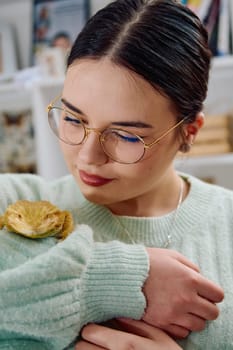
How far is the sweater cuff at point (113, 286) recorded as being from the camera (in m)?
0.73

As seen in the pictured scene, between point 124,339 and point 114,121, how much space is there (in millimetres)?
368

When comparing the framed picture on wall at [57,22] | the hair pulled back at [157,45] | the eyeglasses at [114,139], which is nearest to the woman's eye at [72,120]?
the eyeglasses at [114,139]

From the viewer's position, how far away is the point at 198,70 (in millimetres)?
906

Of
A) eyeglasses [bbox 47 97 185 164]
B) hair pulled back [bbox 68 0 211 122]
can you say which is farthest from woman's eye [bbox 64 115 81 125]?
hair pulled back [bbox 68 0 211 122]

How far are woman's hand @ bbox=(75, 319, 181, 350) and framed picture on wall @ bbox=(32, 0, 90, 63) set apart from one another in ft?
5.69

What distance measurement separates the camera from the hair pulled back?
2.72 feet

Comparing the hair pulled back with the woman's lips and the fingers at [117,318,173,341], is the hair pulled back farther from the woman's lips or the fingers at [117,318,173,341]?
the fingers at [117,318,173,341]

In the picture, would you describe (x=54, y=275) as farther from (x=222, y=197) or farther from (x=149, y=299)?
(x=222, y=197)

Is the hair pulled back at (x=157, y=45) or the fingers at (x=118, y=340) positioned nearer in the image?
the fingers at (x=118, y=340)

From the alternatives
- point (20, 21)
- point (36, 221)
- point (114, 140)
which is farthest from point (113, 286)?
point (20, 21)

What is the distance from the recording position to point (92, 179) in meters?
0.89

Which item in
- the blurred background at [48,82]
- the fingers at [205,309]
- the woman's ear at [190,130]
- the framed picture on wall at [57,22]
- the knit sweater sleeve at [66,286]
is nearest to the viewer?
the knit sweater sleeve at [66,286]

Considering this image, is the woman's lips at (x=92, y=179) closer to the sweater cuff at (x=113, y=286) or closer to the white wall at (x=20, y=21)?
the sweater cuff at (x=113, y=286)

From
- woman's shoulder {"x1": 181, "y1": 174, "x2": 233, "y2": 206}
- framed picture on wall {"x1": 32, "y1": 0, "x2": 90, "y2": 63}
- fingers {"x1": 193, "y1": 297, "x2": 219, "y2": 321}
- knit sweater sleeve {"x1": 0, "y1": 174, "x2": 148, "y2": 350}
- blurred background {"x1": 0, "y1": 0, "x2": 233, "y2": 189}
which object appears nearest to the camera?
knit sweater sleeve {"x1": 0, "y1": 174, "x2": 148, "y2": 350}
